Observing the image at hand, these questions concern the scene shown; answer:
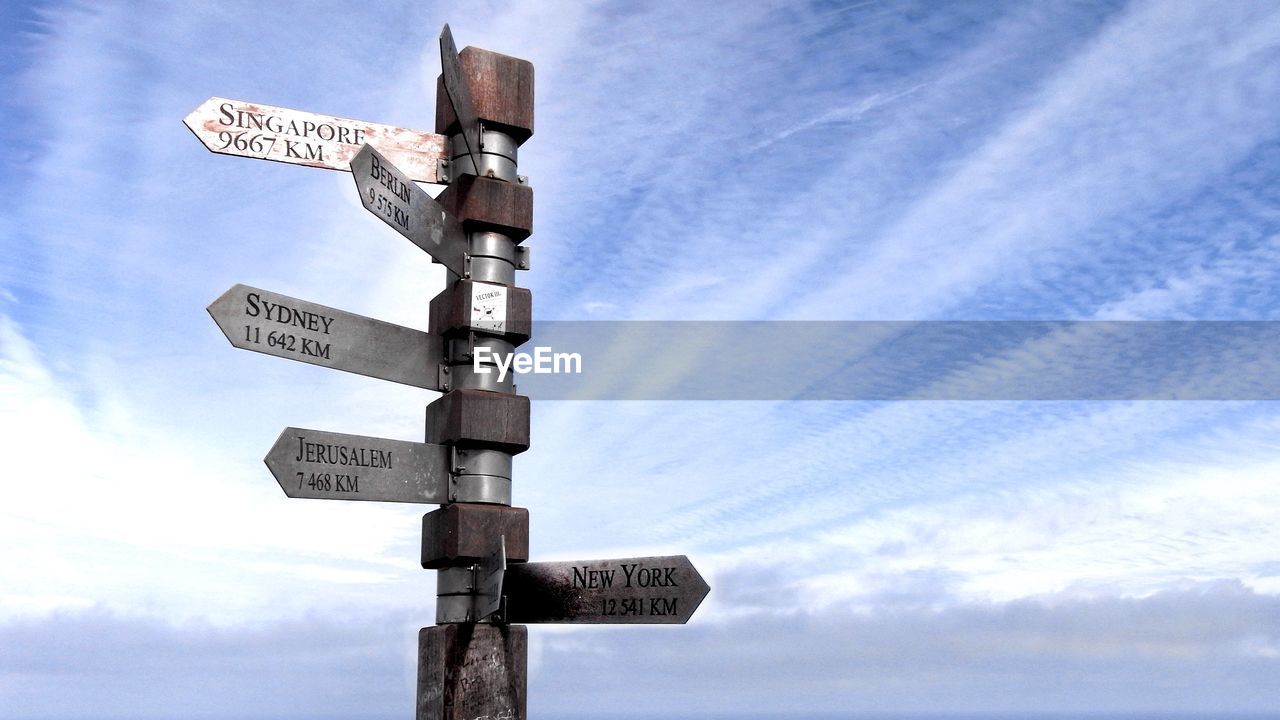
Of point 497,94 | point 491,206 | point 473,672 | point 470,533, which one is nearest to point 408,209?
point 491,206

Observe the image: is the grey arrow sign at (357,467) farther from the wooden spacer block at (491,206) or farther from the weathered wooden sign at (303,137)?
the weathered wooden sign at (303,137)

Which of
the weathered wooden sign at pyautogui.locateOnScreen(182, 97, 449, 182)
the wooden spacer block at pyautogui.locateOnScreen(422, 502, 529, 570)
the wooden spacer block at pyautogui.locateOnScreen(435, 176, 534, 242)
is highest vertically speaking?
the weathered wooden sign at pyautogui.locateOnScreen(182, 97, 449, 182)

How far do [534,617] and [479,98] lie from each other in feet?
11.3

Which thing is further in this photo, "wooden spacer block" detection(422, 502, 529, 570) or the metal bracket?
the metal bracket

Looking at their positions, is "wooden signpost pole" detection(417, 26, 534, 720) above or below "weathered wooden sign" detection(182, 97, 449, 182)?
below

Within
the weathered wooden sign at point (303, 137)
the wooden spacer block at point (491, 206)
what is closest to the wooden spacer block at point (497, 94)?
the weathered wooden sign at point (303, 137)

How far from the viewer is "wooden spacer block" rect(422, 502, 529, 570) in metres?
7.02

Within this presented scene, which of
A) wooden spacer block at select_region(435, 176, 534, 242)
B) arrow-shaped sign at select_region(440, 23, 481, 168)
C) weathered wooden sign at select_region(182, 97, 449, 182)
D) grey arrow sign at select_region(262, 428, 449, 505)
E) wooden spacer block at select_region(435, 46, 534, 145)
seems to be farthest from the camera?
wooden spacer block at select_region(435, 46, 534, 145)

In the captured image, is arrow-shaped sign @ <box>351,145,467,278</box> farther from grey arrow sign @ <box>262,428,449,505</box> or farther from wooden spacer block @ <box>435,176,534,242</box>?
grey arrow sign @ <box>262,428,449,505</box>

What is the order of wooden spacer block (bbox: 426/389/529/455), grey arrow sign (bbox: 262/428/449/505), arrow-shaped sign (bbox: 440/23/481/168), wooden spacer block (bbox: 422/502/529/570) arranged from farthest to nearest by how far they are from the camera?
wooden spacer block (bbox: 426/389/529/455)
wooden spacer block (bbox: 422/502/529/570)
arrow-shaped sign (bbox: 440/23/481/168)
grey arrow sign (bbox: 262/428/449/505)

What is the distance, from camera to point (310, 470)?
6473 millimetres

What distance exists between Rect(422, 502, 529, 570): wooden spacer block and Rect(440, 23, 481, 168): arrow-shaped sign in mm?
2310

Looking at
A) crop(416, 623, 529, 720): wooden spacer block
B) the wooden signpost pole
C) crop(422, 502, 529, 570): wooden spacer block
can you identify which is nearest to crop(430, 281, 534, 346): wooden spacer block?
the wooden signpost pole

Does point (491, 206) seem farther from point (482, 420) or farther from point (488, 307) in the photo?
point (482, 420)
